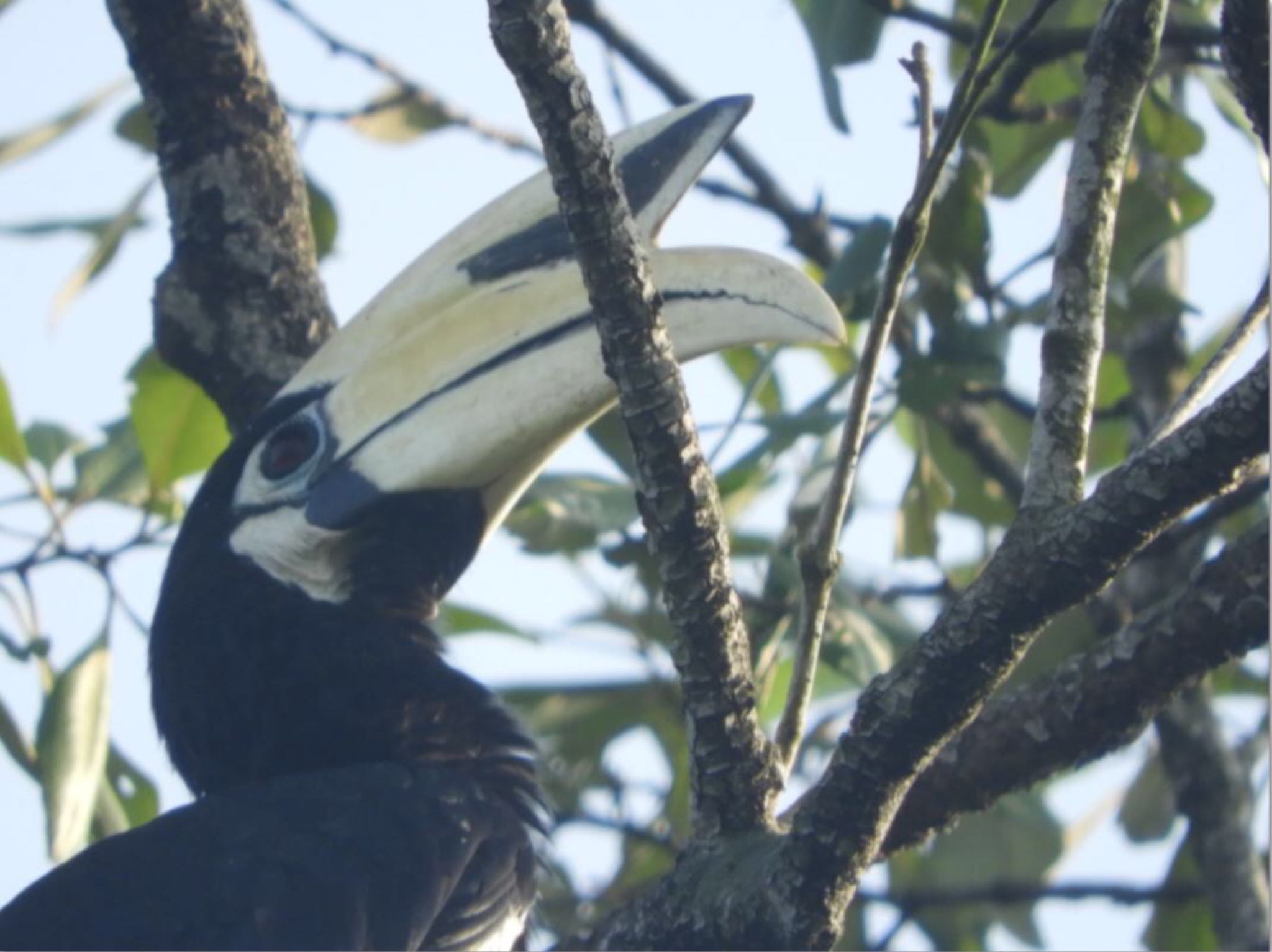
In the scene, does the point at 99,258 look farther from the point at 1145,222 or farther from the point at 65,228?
the point at 1145,222

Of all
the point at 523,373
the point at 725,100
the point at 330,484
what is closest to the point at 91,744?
the point at 330,484

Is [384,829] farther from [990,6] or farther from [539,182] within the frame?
[990,6]

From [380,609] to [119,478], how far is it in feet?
2.47

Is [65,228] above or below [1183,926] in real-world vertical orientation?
above

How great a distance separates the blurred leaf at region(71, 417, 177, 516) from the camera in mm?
3822

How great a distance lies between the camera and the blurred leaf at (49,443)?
154 inches

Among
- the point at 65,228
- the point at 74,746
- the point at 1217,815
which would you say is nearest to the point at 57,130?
the point at 65,228

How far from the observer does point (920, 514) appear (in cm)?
405

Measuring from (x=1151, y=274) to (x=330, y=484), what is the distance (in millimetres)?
1941

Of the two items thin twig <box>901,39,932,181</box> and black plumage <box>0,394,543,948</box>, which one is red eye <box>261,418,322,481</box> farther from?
thin twig <box>901,39,932,181</box>

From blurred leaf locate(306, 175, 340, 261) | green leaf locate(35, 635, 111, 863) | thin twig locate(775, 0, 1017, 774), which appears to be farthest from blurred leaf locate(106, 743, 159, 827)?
thin twig locate(775, 0, 1017, 774)

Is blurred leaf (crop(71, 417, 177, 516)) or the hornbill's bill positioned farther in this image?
blurred leaf (crop(71, 417, 177, 516))

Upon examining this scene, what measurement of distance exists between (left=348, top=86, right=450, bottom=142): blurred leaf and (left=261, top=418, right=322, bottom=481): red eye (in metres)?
1.10

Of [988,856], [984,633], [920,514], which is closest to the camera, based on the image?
[984,633]
